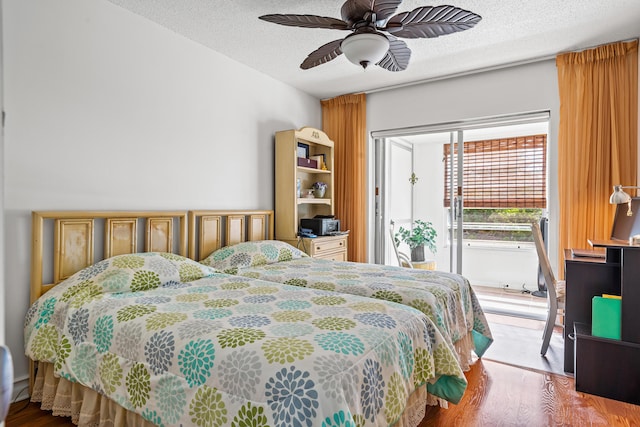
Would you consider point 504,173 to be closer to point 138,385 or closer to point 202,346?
point 202,346

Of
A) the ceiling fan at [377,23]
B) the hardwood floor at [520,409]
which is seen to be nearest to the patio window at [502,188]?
the hardwood floor at [520,409]

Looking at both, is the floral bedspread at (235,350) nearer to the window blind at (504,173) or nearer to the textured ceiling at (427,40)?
the textured ceiling at (427,40)

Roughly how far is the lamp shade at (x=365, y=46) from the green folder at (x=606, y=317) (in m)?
1.93

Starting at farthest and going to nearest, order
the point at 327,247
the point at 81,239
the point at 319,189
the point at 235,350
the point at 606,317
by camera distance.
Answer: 1. the point at 319,189
2. the point at 327,247
3. the point at 81,239
4. the point at 606,317
5. the point at 235,350

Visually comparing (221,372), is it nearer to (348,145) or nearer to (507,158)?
(348,145)

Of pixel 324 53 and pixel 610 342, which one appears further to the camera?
pixel 324 53

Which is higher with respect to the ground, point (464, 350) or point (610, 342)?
point (610, 342)

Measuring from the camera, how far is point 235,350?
4.15 feet

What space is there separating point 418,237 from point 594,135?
80.9 inches

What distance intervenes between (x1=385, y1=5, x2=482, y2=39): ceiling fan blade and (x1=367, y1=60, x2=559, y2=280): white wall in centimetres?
192

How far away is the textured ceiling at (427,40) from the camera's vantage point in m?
2.48

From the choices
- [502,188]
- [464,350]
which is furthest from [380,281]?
[502,188]

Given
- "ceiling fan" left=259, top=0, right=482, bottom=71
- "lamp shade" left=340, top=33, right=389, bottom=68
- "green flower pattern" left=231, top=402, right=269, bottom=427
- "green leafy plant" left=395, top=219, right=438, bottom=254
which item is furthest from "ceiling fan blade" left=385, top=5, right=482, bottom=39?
"green leafy plant" left=395, top=219, right=438, bottom=254

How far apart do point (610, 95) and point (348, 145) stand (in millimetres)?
2517
